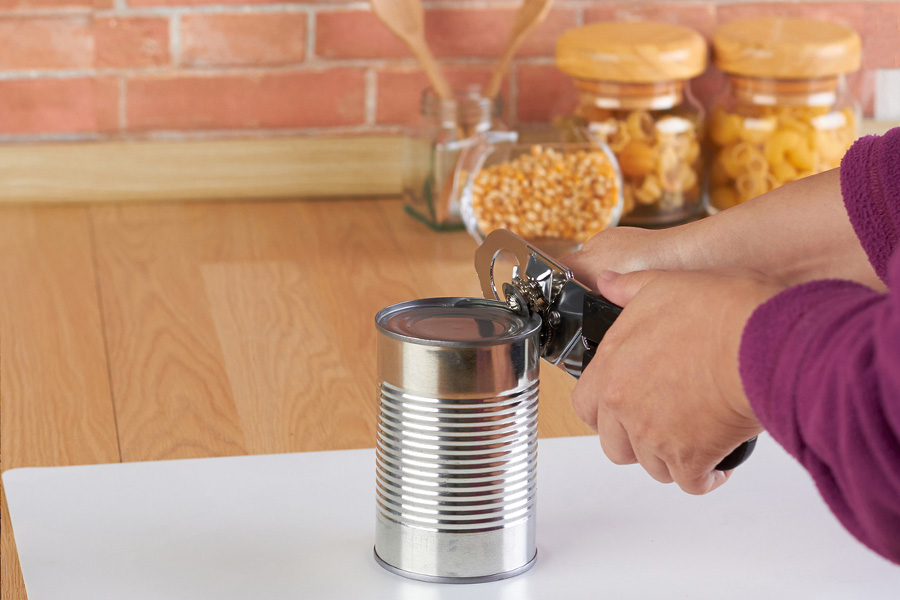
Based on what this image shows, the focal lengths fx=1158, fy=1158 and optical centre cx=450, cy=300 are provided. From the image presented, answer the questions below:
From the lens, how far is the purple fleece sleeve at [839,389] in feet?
1.49

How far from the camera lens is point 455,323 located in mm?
637

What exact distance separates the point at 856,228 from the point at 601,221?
61cm

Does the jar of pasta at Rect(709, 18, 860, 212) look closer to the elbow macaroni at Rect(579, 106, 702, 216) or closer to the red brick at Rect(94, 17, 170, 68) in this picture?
the elbow macaroni at Rect(579, 106, 702, 216)

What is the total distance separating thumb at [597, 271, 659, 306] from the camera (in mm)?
628

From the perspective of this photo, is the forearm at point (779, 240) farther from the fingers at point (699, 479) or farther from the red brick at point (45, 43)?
the red brick at point (45, 43)

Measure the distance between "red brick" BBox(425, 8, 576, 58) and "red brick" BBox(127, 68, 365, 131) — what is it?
4.7 inches

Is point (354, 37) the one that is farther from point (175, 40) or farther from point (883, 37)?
point (883, 37)

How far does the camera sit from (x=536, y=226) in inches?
51.4

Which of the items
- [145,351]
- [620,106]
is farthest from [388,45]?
[145,351]

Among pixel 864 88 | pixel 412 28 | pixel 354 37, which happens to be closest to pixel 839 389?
pixel 412 28

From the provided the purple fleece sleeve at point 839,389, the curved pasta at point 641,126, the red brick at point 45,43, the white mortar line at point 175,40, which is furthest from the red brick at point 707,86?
the purple fleece sleeve at point 839,389

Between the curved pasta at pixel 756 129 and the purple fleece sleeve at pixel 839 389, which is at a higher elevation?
the purple fleece sleeve at pixel 839 389

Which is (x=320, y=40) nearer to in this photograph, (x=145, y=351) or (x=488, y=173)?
(x=488, y=173)

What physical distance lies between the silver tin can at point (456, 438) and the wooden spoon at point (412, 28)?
819 mm
